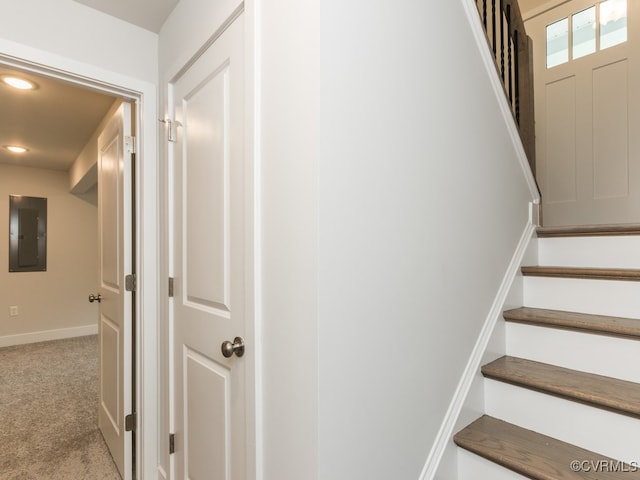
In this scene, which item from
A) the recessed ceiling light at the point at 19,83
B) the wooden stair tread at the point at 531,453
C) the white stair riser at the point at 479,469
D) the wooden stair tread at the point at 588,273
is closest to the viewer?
the wooden stair tread at the point at 531,453

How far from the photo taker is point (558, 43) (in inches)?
113

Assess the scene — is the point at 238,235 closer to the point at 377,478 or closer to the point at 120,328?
the point at 377,478

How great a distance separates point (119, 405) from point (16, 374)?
266 centimetres

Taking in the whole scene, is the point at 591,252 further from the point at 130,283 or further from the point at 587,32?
the point at 130,283

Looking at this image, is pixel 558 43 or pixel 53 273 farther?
pixel 53 273

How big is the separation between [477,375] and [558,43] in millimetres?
2920

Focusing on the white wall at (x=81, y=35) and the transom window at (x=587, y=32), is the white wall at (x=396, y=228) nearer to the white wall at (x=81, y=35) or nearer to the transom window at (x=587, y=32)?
the white wall at (x=81, y=35)

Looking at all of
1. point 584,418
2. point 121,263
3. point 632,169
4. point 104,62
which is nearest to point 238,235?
point 121,263

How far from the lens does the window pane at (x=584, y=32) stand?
8.82 ft

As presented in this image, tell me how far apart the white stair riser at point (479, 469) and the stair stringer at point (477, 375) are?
0.08 ft

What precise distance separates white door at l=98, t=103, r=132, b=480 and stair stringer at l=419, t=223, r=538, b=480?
1.55 m

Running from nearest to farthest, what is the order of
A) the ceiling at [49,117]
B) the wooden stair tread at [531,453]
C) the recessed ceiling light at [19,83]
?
1. the wooden stair tread at [531,453]
2. the recessed ceiling light at [19,83]
3. the ceiling at [49,117]

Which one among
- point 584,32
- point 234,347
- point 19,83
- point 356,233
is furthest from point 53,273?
point 584,32

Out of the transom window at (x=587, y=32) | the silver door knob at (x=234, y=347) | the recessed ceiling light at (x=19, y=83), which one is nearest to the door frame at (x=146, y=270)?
the silver door knob at (x=234, y=347)
